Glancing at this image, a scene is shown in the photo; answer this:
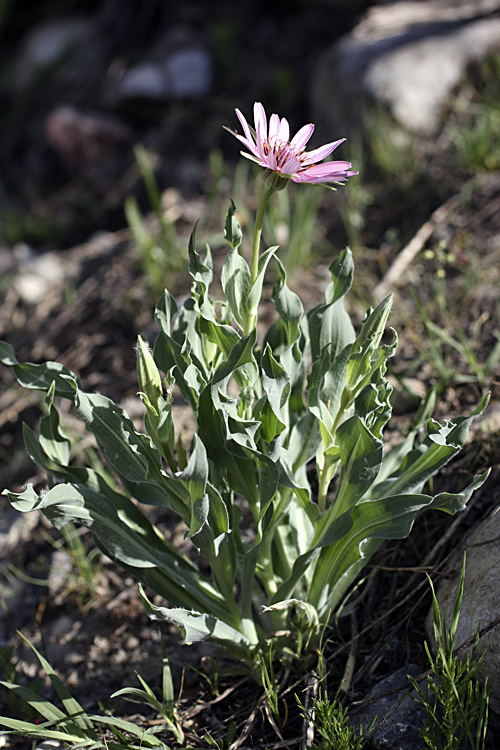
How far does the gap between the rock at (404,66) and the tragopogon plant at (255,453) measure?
262cm

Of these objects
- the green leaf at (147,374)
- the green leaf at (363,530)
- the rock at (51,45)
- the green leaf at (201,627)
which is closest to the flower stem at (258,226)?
the green leaf at (147,374)

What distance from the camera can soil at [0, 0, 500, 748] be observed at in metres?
1.72

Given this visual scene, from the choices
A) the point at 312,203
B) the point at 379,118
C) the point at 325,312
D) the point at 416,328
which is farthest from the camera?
the point at 379,118

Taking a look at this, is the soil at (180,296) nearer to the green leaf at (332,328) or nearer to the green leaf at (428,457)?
the green leaf at (428,457)

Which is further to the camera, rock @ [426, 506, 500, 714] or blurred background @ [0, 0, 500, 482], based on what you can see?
blurred background @ [0, 0, 500, 482]

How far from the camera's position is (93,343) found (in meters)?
3.24

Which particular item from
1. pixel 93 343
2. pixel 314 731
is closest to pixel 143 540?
pixel 314 731

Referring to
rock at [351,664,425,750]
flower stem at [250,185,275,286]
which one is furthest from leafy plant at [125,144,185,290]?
rock at [351,664,425,750]

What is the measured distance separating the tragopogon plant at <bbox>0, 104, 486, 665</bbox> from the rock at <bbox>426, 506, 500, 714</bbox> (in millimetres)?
236

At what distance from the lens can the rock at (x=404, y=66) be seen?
3.79 meters

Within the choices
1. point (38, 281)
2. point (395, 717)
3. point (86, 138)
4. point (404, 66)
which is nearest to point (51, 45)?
point (86, 138)

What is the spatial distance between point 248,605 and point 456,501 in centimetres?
57

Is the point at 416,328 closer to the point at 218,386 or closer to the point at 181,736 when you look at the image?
the point at 218,386

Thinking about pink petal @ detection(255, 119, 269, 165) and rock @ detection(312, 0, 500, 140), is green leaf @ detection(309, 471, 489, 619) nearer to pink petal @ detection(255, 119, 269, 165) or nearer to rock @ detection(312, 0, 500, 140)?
pink petal @ detection(255, 119, 269, 165)
